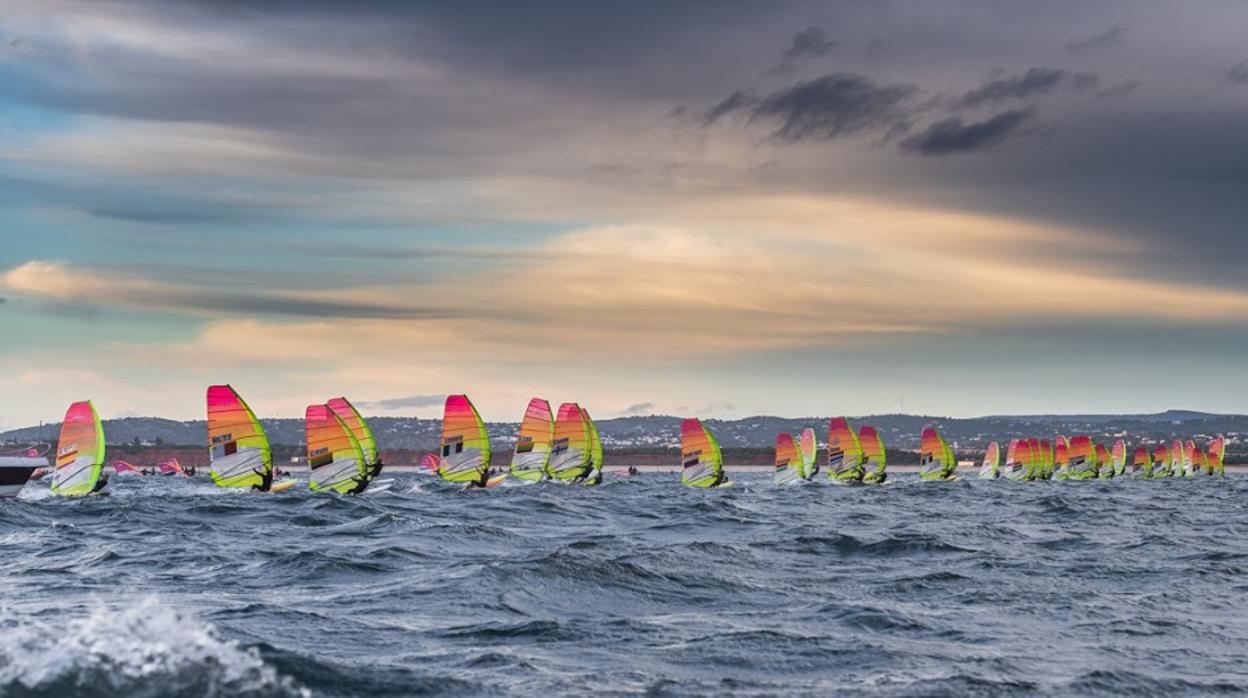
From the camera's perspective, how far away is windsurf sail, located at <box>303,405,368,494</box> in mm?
62031

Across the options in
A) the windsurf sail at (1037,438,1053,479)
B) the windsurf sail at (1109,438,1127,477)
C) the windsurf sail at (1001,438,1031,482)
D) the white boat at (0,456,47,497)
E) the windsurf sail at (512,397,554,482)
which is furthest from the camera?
the windsurf sail at (1109,438,1127,477)

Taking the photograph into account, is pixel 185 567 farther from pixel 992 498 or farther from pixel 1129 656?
pixel 992 498

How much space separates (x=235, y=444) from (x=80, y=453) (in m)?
6.56

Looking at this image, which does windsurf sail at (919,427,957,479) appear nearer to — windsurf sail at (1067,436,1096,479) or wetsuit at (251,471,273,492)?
windsurf sail at (1067,436,1096,479)

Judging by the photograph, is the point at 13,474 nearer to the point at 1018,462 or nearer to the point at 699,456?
the point at 699,456

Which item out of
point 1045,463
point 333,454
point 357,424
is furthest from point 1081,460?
point 333,454

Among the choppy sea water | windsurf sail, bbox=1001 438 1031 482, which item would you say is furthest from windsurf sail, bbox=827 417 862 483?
the choppy sea water

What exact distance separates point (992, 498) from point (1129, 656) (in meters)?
54.1

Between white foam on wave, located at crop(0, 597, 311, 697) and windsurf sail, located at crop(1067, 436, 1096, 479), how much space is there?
129762 mm

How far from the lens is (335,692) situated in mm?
12602

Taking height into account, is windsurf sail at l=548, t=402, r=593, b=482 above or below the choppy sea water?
above

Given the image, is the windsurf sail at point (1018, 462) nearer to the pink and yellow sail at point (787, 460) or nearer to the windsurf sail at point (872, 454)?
the windsurf sail at point (872, 454)

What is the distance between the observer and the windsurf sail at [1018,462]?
394ft

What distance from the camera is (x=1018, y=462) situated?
120875 millimetres
